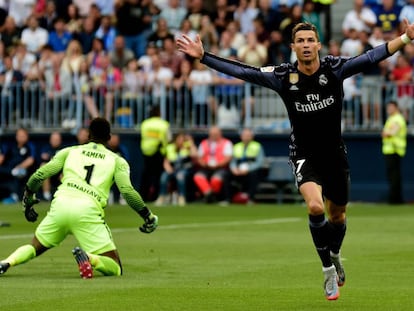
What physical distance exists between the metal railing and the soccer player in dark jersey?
61.6 ft

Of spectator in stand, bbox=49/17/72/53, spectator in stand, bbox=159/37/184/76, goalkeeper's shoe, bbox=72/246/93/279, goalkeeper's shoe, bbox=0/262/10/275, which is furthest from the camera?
spectator in stand, bbox=49/17/72/53

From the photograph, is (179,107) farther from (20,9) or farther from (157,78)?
(20,9)

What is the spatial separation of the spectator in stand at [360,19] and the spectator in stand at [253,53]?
2173 mm

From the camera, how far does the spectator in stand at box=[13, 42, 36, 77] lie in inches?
1313

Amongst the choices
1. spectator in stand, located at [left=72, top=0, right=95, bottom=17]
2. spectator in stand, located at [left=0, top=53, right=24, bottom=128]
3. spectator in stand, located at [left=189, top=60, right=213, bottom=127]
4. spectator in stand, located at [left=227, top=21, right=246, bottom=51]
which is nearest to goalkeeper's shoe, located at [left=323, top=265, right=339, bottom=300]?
spectator in stand, located at [left=189, top=60, right=213, bottom=127]

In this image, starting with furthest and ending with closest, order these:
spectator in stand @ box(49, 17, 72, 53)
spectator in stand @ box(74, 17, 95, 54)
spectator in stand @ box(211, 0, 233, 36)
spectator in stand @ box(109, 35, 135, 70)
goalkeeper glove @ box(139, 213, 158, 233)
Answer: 1. spectator in stand @ box(49, 17, 72, 53)
2. spectator in stand @ box(74, 17, 95, 54)
3. spectator in stand @ box(211, 0, 233, 36)
4. spectator in stand @ box(109, 35, 135, 70)
5. goalkeeper glove @ box(139, 213, 158, 233)

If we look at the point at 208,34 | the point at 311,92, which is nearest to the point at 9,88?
the point at 208,34

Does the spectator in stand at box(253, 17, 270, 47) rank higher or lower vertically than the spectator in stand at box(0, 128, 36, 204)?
higher

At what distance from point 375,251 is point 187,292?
560 cm

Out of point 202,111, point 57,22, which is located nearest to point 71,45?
point 57,22

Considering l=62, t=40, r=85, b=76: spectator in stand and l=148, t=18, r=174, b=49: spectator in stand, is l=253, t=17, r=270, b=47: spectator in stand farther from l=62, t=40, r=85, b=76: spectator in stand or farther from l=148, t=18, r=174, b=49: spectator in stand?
l=62, t=40, r=85, b=76: spectator in stand

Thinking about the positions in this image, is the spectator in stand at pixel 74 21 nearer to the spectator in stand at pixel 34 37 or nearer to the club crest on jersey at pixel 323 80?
the spectator in stand at pixel 34 37

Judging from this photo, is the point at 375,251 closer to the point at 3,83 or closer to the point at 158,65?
the point at 158,65

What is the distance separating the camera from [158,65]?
32031 mm
